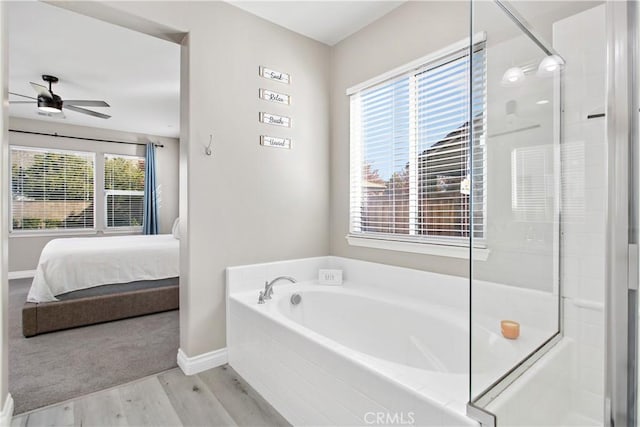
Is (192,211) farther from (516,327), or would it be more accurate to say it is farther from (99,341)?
(516,327)

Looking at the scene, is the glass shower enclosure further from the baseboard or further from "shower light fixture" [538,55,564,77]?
the baseboard

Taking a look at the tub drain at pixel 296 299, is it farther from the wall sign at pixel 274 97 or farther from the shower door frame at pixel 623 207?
the shower door frame at pixel 623 207

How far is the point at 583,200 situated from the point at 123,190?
6.80 m

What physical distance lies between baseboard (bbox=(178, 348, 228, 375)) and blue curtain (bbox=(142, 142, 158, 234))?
456 centimetres

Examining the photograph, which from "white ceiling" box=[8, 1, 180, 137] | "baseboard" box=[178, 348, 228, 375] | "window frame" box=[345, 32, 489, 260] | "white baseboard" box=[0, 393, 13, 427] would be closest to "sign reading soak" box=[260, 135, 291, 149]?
"window frame" box=[345, 32, 489, 260]

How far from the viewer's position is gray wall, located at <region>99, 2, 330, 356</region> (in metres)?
2.23

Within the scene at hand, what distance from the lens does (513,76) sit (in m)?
1.39

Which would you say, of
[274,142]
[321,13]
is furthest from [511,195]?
[321,13]

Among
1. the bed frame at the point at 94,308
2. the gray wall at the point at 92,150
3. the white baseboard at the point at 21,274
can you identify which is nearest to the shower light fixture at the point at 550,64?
the bed frame at the point at 94,308

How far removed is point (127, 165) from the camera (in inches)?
243

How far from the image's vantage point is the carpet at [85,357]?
2029 millimetres

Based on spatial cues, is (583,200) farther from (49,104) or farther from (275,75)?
(49,104)

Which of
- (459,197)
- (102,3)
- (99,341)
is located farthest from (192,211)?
(459,197)

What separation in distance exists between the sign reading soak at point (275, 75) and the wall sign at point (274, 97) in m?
0.11
